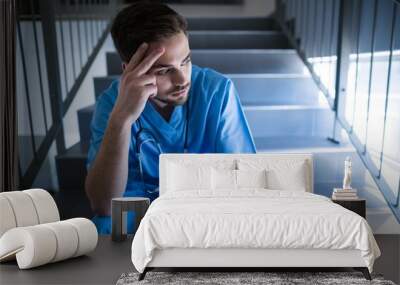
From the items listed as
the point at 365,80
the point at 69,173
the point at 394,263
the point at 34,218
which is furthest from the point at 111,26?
the point at 394,263

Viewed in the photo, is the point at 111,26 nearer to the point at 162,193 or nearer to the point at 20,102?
the point at 20,102

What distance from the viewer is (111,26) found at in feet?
16.5

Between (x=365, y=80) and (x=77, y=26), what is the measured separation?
7.65 feet

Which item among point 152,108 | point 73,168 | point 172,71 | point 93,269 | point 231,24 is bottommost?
point 93,269

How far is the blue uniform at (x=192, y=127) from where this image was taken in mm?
4984

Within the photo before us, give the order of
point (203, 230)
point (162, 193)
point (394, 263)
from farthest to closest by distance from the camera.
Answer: point (162, 193) < point (394, 263) < point (203, 230)

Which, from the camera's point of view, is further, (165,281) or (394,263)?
(394,263)

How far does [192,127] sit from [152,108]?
0.34 m

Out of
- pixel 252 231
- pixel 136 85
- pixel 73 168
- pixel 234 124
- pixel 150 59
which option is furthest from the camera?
pixel 73 168

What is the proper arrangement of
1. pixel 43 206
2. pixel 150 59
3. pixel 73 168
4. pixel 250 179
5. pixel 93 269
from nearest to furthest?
pixel 93 269, pixel 43 206, pixel 250 179, pixel 150 59, pixel 73 168

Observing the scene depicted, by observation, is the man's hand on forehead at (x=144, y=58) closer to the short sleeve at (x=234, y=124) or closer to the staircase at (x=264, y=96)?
the staircase at (x=264, y=96)

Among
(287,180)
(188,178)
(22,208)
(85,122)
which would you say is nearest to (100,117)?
(85,122)

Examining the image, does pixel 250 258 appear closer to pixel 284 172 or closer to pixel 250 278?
pixel 250 278

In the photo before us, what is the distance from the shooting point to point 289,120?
5.11 m
